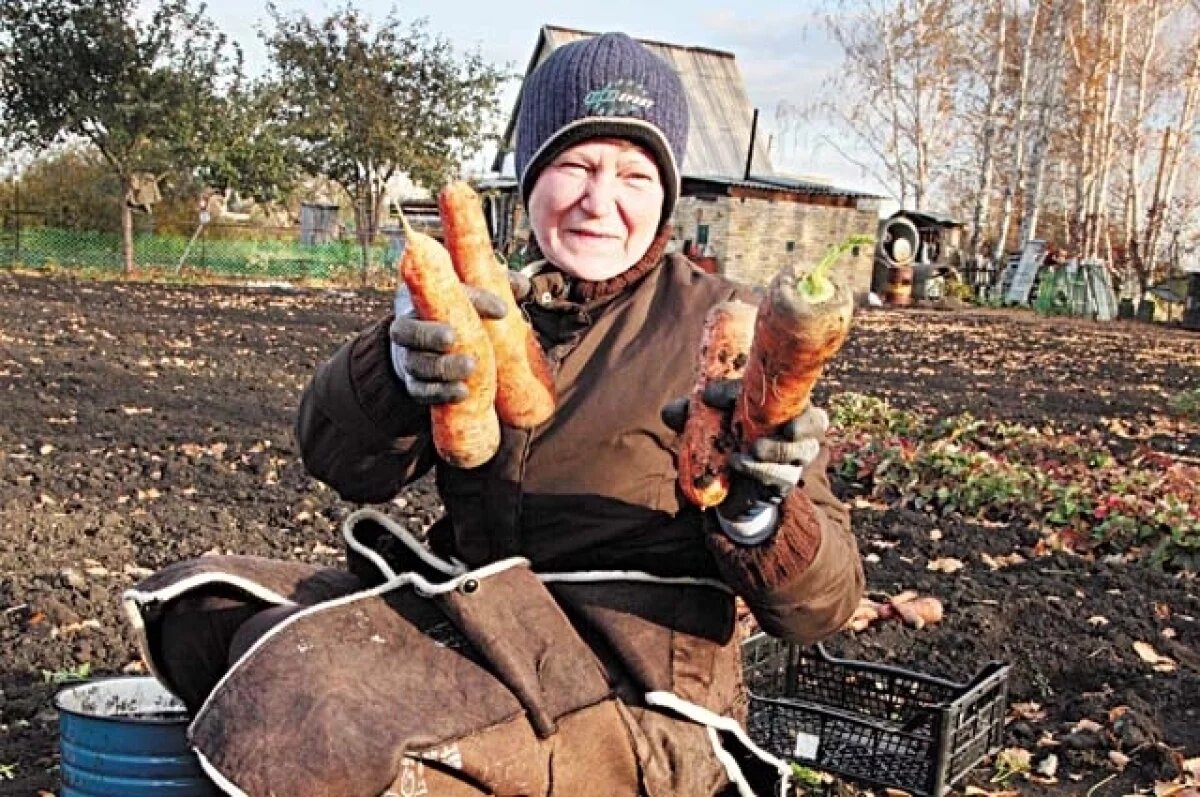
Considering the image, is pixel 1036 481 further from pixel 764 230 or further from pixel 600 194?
pixel 764 230

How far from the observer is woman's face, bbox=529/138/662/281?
6.72ft

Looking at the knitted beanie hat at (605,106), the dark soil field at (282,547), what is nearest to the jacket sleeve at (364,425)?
the knitted beanie hat at (605,106)

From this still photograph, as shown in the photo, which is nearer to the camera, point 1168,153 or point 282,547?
point 282,547

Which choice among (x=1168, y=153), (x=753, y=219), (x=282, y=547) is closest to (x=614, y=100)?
(x=282, y=547)

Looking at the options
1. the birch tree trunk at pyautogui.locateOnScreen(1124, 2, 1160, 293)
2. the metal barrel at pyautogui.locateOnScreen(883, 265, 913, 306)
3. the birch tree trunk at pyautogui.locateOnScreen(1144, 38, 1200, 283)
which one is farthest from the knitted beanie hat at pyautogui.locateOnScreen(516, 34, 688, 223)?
the birch tree trunk at pyautogui.locateOnScreen(1144, 38, 1200, 283)

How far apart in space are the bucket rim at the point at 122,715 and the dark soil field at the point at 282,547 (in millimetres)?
615

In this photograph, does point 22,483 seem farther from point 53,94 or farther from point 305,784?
point 53,94

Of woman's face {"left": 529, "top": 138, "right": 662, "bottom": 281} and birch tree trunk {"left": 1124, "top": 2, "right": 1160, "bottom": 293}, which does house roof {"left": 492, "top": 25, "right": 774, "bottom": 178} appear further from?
woman's face {"left": 529, "top": 138, "right": 662, "bottom": 281}

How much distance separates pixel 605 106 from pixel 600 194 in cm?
14

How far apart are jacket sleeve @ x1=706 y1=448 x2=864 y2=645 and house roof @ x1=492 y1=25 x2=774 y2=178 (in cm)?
3146

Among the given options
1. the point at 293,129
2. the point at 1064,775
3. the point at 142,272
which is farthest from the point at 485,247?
the point at 293,129

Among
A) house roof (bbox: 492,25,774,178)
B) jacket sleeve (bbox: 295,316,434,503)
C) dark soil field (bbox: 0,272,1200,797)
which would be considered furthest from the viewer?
house roof (bbox: 492,25,774,178)

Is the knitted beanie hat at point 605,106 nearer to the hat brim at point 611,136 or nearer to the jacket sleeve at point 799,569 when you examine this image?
the hat brim at point 611,136

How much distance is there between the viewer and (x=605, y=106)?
2023mm
